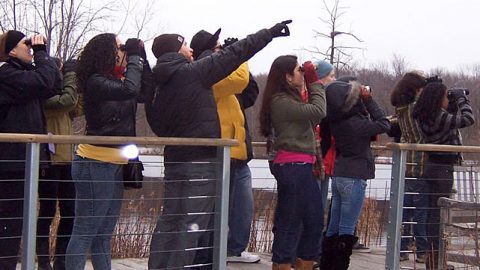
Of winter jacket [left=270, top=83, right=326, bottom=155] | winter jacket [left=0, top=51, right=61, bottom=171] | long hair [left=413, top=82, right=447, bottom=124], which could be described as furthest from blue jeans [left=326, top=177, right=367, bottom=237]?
winter jacket [left=0, top=51, right=61, bottom=171]

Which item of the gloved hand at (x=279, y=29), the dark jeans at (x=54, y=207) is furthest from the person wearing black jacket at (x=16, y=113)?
the gloved hand at (x=279, y=29)

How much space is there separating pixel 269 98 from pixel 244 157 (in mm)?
468

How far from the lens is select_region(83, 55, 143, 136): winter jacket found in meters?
4.80

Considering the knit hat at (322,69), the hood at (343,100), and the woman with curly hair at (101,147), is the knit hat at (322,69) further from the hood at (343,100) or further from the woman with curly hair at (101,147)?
the woman with curly hair at (101,147)

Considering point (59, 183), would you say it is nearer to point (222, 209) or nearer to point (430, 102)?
point (222, 209)

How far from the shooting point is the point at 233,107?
5.49m

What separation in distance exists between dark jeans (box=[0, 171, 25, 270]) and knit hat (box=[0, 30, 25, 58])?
2.64ft

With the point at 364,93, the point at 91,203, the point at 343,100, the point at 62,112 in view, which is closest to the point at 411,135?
the point at 364,93

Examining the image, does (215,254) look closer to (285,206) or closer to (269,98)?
(285,206)

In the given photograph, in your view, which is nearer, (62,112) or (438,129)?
(62,112)

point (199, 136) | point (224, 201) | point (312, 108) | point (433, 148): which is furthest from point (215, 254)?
point (433, 148)

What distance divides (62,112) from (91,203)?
3.94 ft

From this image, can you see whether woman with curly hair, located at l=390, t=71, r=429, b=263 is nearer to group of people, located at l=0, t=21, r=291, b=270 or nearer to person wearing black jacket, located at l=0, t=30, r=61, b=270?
group of people, located at l=0, t=21, r=291, b=270

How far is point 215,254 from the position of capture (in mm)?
4867
